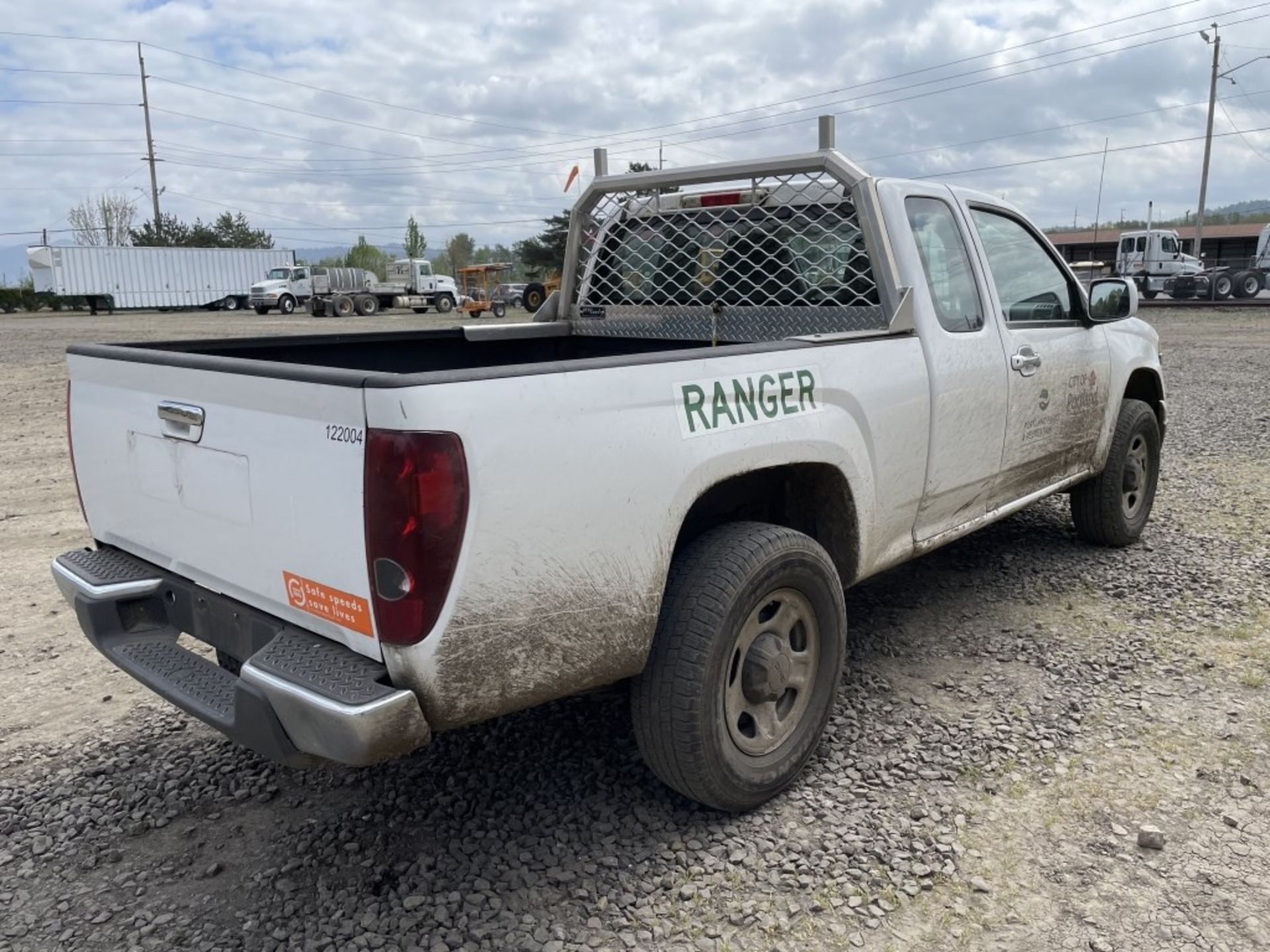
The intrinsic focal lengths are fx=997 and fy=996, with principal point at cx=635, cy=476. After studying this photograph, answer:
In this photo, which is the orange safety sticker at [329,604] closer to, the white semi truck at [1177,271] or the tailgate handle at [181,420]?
the tailgate handle at [181,420]

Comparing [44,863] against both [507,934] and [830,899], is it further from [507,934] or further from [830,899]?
[830,899]

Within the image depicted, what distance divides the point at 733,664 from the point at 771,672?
12 centimetres

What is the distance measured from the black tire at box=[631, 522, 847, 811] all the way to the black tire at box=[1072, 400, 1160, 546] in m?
2.81

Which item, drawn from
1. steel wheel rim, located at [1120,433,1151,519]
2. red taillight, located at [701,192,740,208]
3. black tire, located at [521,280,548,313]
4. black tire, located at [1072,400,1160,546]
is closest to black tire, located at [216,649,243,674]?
red taillight, located at [701,192,740,208]

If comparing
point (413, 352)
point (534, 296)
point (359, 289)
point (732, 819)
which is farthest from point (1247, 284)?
point (732, 819)

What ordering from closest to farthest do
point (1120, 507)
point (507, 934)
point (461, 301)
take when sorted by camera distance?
point (507, 934) < point (1120, 507) < point (461, 301)

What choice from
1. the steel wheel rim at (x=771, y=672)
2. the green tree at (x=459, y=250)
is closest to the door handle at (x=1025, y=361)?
the steel wheel rim at (x=771, y=672)

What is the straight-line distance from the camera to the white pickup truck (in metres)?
2.30

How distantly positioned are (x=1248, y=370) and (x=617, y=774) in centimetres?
1436

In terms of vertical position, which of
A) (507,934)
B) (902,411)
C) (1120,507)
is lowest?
(507,934)

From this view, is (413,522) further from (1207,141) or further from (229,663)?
(1207,141)

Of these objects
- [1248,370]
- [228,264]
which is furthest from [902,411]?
[228,264]

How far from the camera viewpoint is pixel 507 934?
259 cm

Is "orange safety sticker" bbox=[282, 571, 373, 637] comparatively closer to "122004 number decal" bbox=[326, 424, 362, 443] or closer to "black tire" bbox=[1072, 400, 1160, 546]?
"122004 number decal" bbox=[326, 424, 362, 443]
